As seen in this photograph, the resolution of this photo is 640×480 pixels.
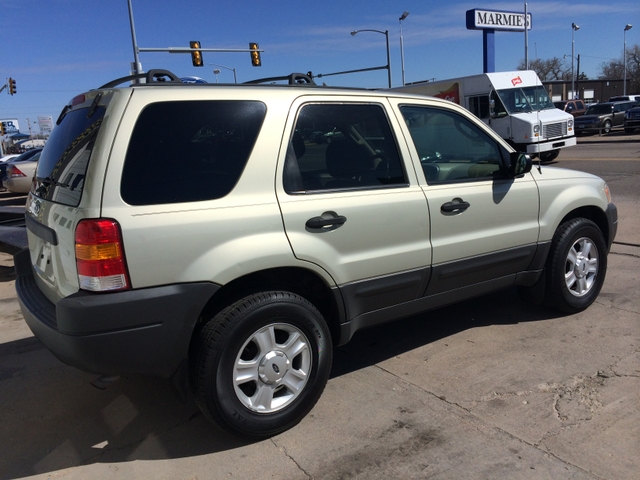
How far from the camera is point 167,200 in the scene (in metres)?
2.68

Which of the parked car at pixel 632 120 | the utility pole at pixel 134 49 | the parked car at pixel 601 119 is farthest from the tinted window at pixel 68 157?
the parked car at pixel 601 119

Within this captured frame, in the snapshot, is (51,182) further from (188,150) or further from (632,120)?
(632,120)

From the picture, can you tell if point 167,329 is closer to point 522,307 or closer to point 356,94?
point 356,94

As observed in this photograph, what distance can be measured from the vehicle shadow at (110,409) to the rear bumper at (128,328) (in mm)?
513

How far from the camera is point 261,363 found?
298cm

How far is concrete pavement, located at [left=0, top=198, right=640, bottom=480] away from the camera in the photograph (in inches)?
109

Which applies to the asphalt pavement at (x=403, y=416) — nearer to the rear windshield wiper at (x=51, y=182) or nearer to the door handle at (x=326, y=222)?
the door handle at (x=326, y=222)

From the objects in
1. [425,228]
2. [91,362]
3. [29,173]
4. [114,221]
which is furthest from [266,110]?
[29,173]

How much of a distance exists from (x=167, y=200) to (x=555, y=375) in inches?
105

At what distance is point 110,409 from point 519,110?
56.6 ft

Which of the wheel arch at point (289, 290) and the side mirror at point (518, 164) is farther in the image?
the side mirror at point (518, 164)

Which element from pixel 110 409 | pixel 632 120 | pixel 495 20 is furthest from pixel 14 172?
pixel 632 120

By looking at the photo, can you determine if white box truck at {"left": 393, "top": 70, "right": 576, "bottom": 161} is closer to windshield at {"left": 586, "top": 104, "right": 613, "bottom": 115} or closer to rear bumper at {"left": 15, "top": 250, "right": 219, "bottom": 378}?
windshield at {"left": 586, "top": 104, "right": 613, "bottom": 115}

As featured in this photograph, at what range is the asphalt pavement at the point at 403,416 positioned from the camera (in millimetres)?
2779
